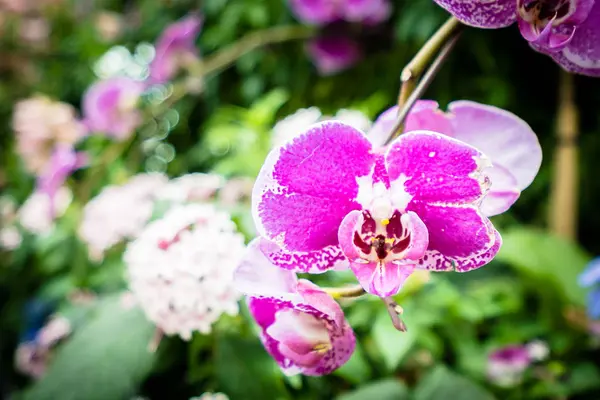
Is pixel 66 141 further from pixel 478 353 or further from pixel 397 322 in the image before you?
pixel 397 322

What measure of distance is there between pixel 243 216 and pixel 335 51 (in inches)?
21.0

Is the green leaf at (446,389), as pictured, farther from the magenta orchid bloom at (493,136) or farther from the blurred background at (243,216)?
the magenta orchid bloom at (493,136)

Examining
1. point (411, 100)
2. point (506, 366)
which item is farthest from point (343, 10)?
point (411, 100)

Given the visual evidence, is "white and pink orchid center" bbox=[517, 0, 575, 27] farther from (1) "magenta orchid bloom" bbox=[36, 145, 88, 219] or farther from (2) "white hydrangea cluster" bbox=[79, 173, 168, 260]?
(1) "magenta orchid bloom" bbox=[36, 145, 88, 219]

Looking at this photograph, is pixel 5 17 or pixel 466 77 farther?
pixel 5 17

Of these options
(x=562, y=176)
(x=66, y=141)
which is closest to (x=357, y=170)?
(x=562, y=176)

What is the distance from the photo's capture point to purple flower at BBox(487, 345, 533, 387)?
1.95 feet

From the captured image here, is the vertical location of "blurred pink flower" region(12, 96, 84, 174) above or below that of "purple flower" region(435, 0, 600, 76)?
below

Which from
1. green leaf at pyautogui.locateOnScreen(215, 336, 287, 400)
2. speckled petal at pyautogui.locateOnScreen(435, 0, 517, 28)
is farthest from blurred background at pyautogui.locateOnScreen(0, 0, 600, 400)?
speckled petal at pyautogui.locateOnScreen(435, 0, 517, 28)

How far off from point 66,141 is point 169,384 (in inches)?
26.7

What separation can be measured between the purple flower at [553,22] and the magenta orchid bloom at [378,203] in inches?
3.0

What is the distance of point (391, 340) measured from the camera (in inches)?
18.1

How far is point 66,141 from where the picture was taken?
1.05 meters

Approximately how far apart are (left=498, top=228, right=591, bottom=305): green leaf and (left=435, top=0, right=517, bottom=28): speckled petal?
0.54m
